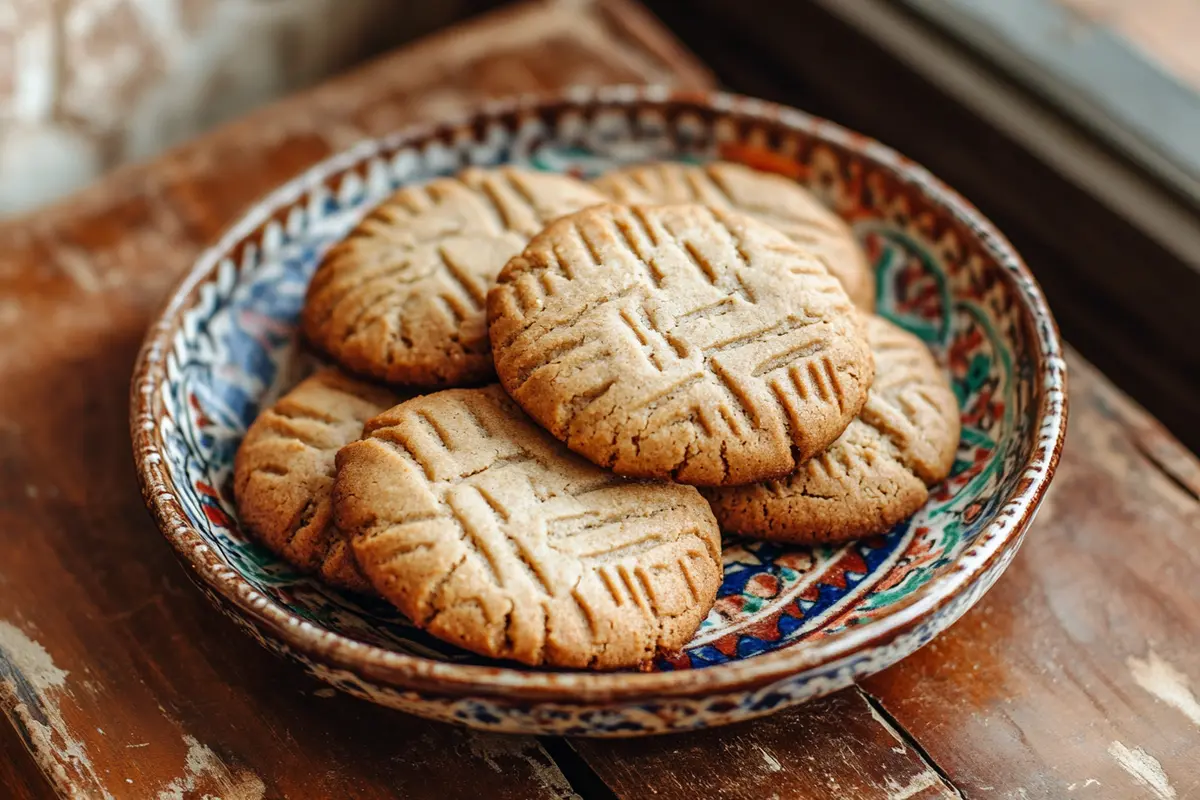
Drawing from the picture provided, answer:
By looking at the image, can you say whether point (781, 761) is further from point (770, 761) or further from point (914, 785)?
point (914, 785)

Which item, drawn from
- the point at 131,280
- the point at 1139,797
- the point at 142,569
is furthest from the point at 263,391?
the point at 1139,797

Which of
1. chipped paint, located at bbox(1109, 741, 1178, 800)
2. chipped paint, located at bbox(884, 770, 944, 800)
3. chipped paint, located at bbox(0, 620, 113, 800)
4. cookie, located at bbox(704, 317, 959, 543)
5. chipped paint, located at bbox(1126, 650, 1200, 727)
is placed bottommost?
chipped paint, located at bbox(1109, 741, 1178, 800)

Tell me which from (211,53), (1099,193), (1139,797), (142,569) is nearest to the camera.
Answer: (1139,797)

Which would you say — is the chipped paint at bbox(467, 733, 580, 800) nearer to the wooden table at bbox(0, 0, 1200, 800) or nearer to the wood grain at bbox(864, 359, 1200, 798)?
the wooden table at bbox(0, 0, 1200, 800)

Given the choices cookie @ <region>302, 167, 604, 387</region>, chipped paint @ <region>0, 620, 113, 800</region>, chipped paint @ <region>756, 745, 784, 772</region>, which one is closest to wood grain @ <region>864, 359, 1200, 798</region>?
chipped paint @ <region>756, 745, 784, 772</region>

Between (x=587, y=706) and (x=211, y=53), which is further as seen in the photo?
(x=211, y=53)

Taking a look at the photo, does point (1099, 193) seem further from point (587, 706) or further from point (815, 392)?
point (587, 706)

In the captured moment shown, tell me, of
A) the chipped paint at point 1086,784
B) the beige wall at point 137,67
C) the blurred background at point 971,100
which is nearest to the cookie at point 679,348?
the chipped paint at point 1086,784
